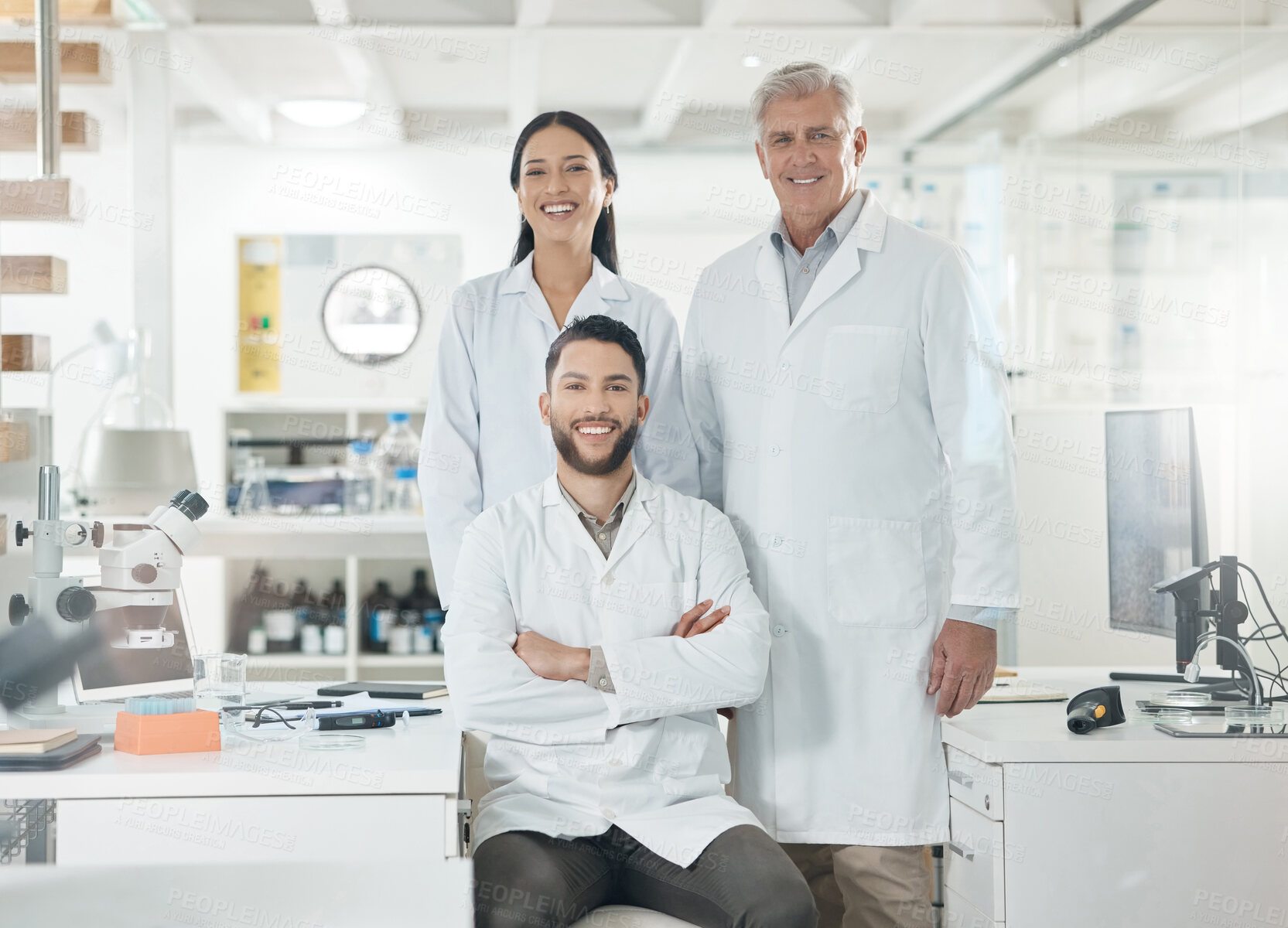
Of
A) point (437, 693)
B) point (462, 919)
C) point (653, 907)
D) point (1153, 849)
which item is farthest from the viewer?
point (437, 693)

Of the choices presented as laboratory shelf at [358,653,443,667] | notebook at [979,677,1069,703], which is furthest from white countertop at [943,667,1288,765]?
laboratory shelf at [358,653,443,667]

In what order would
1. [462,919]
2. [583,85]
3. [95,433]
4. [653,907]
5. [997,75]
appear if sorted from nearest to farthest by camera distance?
[462,919], [653,907], [95,433], [997,75], [583,85]

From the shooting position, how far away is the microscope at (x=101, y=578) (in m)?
1.60

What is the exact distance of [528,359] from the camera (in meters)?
2.01

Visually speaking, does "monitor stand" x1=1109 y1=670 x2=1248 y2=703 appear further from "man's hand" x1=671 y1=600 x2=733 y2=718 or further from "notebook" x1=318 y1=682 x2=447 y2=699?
"notebook" x1=318 y1=682 x2=447 y2=699

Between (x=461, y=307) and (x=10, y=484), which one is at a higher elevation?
(x=461, y=307)

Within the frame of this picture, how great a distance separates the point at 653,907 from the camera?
151 centimetres

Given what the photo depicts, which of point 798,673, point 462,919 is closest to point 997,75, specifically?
point 798,673

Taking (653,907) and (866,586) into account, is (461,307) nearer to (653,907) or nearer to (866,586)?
(866,586)

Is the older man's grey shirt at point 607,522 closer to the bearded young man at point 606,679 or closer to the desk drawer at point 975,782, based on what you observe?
the bearded young man at point 606,679

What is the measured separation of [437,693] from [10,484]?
77cm

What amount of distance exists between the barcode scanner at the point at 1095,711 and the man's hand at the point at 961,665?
14 centimetres

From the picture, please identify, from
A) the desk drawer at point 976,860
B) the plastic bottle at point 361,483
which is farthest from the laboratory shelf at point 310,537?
the desk drawer at point 976,860

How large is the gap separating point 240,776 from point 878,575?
95 cm
